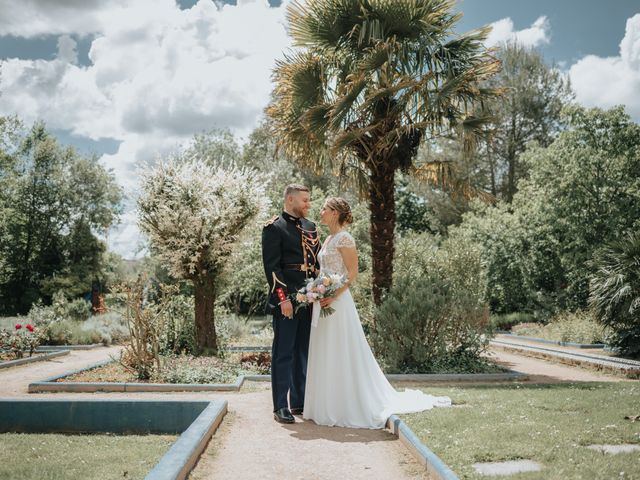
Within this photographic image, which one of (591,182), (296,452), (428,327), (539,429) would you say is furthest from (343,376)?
(591,182)

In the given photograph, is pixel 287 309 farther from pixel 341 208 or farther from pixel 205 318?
pixel 205 318

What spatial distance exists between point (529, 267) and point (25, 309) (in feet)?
99.0

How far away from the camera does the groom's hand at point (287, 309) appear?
20.0 feet

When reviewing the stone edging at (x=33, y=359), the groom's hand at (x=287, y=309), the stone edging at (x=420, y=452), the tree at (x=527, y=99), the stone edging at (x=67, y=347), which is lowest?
the stone edging at (x=67, y=347)

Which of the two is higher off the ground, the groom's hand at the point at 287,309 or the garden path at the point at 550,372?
the groom's hand at the point at 287,309

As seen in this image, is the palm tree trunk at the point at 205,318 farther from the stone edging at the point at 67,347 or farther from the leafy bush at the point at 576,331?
the leafy bush at the point at 576,331

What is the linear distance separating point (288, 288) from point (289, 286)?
3cm

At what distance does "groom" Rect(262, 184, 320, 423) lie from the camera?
6.20m

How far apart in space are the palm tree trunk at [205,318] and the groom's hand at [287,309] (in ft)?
21.1

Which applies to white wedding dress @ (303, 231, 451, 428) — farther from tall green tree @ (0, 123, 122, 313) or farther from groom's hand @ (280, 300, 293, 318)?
tall green tree @ (0, 123, 122, 313)

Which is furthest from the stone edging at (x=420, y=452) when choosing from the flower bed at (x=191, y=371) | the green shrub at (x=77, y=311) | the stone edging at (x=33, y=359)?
the green shrub at (x=77, y=311)

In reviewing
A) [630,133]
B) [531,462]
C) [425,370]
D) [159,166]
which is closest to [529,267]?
[630,133]

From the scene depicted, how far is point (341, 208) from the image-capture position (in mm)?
6426

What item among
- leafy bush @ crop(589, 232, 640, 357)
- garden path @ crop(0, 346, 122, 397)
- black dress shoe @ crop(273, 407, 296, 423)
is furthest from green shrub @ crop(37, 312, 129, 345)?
leafy bush @ crop(589, 232, 640, 357)
